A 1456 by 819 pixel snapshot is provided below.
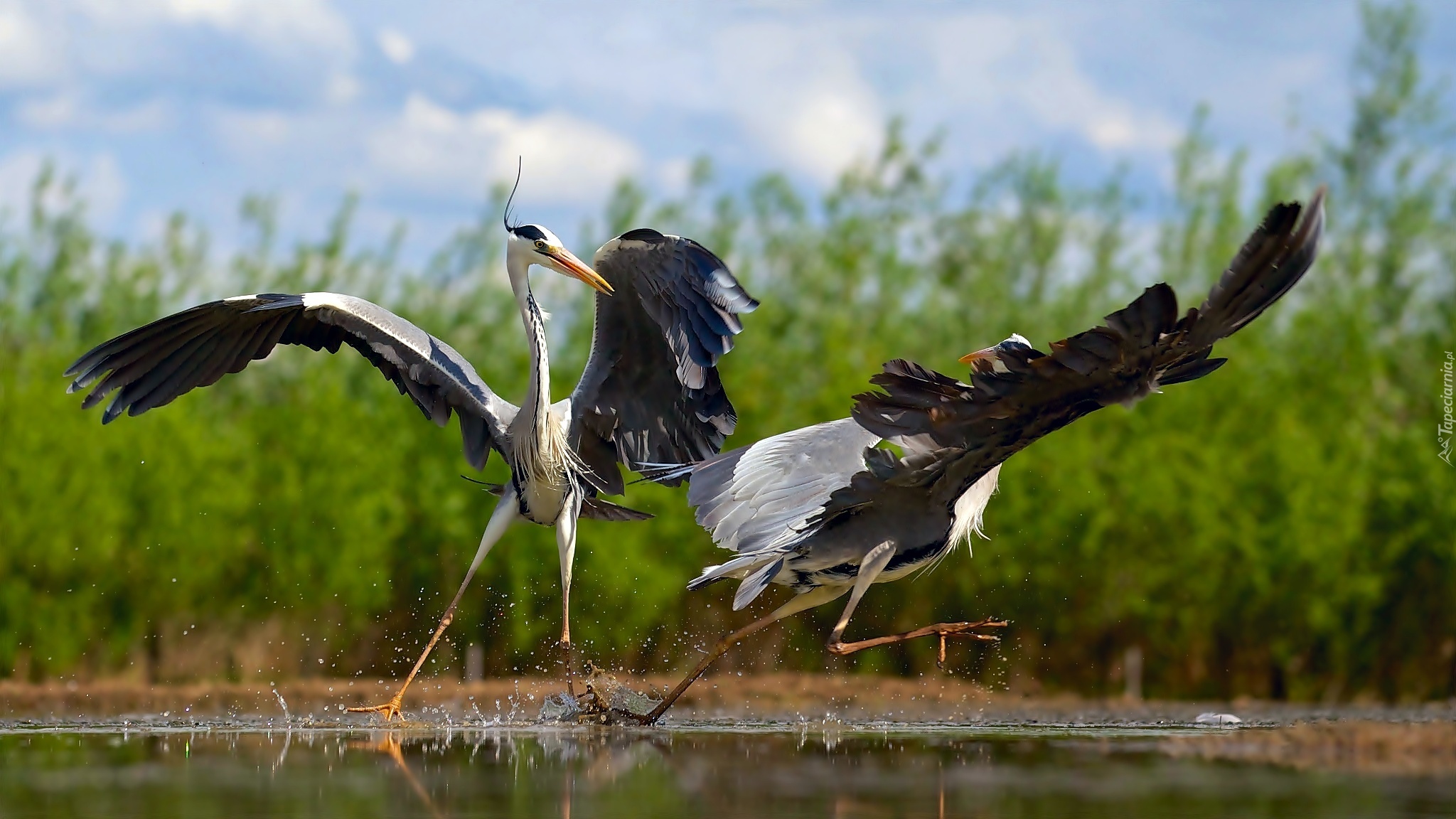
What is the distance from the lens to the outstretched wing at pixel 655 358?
982cm

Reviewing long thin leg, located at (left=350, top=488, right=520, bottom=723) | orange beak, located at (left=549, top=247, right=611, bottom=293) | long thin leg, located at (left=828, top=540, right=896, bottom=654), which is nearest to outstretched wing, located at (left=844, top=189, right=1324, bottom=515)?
long thin leg, located at (left=828, top=540, right=896, bottom=654)

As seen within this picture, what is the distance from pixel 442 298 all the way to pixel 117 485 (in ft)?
51.4

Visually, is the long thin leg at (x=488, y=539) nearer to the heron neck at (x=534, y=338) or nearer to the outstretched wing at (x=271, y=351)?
the outstretched wing at (x=271, y=351)

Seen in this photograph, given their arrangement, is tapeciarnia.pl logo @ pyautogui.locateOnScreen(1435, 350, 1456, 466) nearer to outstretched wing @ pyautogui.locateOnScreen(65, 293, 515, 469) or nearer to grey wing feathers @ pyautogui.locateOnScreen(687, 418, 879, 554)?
grey wing feathers @ pyautogui.locateOnScreen(687, 418, 879, 554)

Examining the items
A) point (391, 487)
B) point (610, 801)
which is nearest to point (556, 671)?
point (391, 487)

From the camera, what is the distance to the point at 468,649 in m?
16.1

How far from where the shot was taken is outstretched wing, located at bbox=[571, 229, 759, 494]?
982cm

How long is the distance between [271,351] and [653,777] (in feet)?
14.1

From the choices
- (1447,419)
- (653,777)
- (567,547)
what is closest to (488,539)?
(567,547)

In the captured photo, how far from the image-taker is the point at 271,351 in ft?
33.2

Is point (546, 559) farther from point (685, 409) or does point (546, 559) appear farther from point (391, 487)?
point (685, 409)

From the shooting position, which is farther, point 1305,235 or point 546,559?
point 546,559

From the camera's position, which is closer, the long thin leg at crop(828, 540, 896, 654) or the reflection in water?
the reflection in water

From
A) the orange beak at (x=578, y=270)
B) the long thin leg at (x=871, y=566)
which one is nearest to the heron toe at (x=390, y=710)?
the orange beak at (x=578, y=270)
